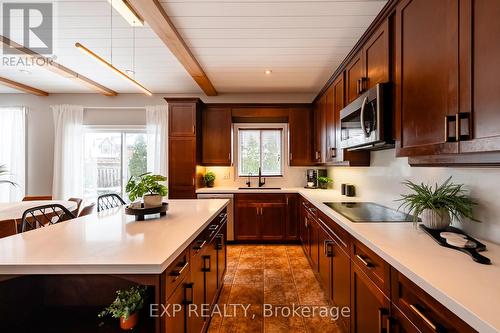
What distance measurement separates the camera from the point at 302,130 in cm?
427

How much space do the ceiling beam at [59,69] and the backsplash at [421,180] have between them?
4041mm

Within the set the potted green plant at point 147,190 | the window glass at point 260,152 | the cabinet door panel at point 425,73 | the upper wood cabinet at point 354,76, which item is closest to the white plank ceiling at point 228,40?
the upper wood cabinet at point 354,76

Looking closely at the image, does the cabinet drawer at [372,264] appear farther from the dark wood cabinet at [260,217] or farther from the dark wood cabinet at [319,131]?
the dark wood cabinet at [260,217]

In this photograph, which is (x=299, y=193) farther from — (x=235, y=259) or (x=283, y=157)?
(x=235, y=259)

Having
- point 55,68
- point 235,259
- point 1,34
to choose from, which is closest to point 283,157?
point 235,259

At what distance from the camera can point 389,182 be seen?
2.29 metres

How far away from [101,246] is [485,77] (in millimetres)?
1802

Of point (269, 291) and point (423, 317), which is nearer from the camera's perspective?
point (423, 317)

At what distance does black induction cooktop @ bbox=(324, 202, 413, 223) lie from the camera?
176 cm

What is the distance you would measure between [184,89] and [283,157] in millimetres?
2227

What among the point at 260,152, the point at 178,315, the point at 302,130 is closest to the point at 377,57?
the point at 178,315

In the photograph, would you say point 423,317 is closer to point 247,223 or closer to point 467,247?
point 467,247

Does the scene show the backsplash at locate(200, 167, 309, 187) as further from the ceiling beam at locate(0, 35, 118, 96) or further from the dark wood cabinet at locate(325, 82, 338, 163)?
Result: the ceiling beam at locate(0, 35, 118, 96)

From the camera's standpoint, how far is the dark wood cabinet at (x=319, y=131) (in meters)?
3.51
